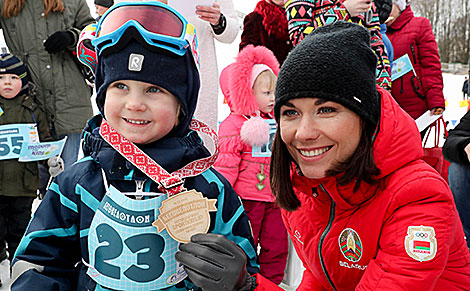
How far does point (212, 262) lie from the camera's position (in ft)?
3.64

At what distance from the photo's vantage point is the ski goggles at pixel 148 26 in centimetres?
127

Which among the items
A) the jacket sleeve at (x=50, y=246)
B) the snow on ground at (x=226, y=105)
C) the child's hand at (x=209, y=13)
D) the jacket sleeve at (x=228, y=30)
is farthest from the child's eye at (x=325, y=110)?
the snow on ground at (x=226, y=105)

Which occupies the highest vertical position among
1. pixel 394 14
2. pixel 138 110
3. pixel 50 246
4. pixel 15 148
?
pixel 138 110

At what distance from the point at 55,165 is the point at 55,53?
2.43 feet

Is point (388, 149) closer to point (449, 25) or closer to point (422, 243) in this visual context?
point (422, 243)

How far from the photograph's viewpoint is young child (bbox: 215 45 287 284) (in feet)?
8.77

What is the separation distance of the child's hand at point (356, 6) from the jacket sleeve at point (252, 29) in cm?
71

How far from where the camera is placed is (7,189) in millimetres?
2906

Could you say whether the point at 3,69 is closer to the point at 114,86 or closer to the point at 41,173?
the point at 41,173

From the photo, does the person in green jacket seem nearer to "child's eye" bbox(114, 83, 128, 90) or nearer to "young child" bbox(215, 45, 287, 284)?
"young child" bbox(215, 45, 287, 284)

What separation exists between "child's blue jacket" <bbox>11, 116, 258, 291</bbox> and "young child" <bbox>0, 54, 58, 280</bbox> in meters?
1.63

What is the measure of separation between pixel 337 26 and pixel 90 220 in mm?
939

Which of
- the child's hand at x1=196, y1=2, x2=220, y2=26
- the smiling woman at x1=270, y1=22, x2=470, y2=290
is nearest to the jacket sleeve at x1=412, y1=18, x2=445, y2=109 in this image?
the child's hand at x1=196, y1=2, x2=220, y2=26

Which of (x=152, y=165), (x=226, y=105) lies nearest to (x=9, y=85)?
(x=152, y=165)
